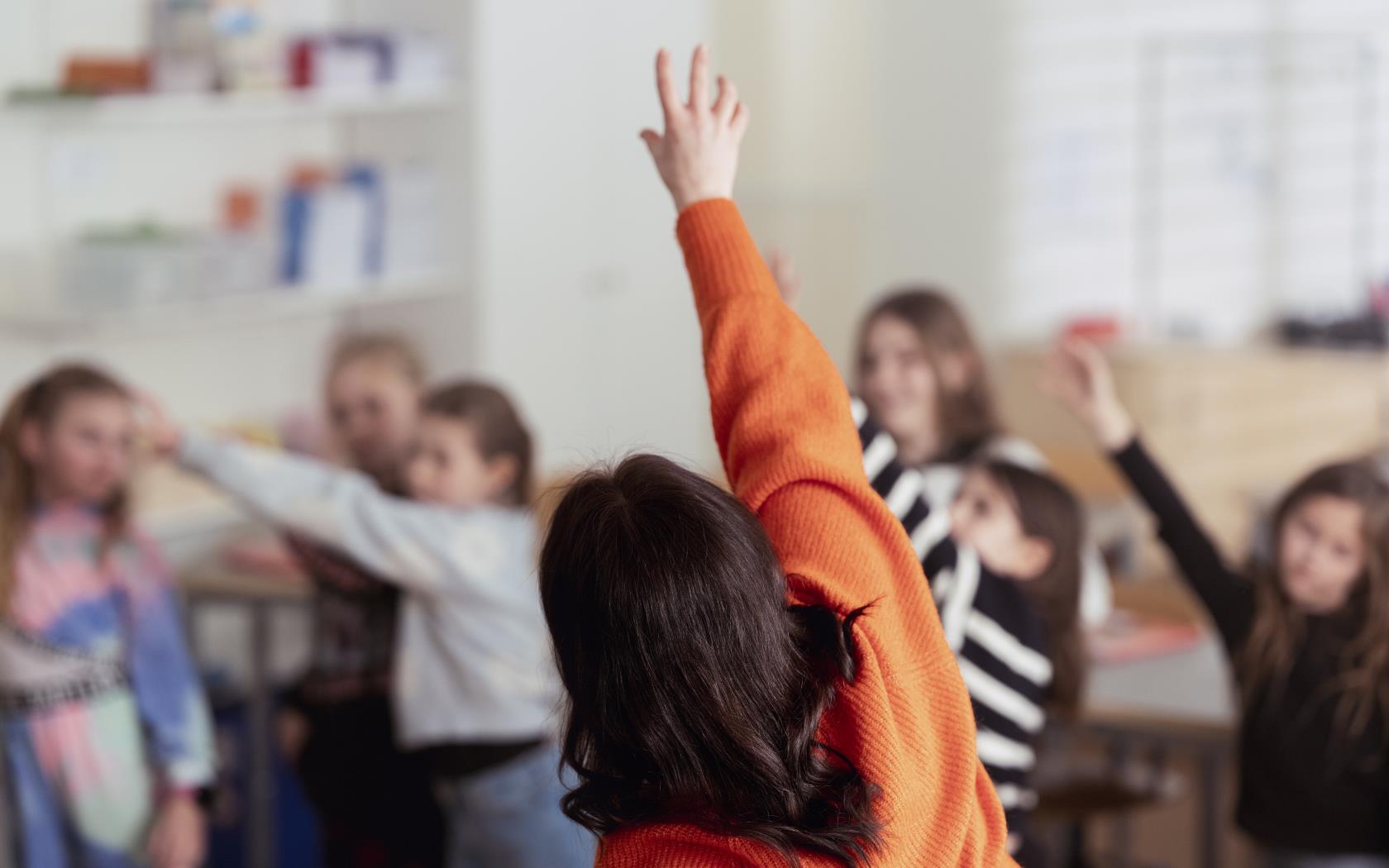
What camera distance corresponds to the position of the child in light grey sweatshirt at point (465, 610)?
2225mm

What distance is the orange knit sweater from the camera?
3.58 feet

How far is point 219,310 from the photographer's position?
388cm

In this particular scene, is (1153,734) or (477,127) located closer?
(1153,734)

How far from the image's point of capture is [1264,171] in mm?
5645

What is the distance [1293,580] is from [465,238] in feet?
9.07

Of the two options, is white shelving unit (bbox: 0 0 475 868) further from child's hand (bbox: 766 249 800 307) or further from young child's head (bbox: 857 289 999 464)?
child's hand (bbox: 766 249 800 307)

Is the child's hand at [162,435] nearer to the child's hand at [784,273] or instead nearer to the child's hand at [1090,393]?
the child's hand at [784,273]

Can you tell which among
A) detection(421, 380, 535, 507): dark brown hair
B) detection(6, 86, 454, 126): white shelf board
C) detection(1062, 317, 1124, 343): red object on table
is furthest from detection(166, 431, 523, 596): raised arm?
detection(1062, 317, 1124, 343): red object on table

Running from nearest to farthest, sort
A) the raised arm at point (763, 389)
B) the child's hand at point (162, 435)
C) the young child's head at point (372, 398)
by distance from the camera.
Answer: the raised arm at point (763, 389), the child's hand at point (162, 435), the young child's head at point (372, 398)

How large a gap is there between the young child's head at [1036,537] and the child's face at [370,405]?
1288mm

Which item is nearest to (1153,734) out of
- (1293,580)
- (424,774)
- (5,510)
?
(1293,580)

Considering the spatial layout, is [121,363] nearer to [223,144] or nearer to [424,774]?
[223,144]

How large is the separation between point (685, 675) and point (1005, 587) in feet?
2.86

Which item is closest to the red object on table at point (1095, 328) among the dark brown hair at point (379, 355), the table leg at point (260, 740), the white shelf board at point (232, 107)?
the white shelf board at point (232, 107)
